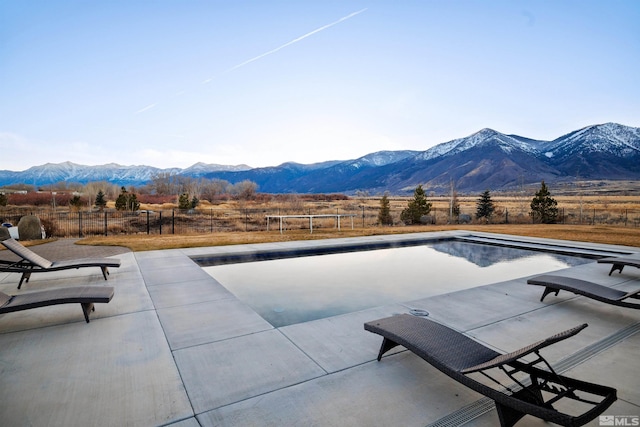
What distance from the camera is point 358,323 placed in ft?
11.7

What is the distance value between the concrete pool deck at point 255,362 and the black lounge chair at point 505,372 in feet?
0.65

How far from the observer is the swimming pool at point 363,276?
15.7 ft

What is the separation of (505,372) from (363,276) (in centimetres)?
416

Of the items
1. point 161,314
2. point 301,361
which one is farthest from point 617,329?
point 161,314

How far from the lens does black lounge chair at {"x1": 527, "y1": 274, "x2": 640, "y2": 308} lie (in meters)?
3.68

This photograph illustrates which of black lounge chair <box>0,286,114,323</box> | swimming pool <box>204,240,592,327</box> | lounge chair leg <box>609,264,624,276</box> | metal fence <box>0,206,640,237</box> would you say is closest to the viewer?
black lounge chair <box>0,286,114,323</box>

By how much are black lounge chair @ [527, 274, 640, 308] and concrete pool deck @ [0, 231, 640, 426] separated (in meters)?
0.21

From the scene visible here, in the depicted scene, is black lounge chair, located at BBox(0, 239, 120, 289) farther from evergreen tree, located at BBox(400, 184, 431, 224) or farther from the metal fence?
evergreen tree, located at BBox(400, 184, 431, 224)

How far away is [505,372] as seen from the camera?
219cm

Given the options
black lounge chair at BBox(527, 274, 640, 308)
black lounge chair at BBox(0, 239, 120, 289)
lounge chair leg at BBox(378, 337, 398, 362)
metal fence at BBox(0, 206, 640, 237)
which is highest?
black lounge chair at BBox(0, 239, 120, 289)

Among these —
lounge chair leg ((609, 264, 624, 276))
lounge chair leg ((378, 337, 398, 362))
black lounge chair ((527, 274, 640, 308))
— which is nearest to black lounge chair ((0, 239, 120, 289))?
lounge chair leg ((378, 337, 398, 362))

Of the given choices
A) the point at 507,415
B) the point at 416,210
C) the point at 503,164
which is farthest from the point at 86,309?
the point at 503,164
